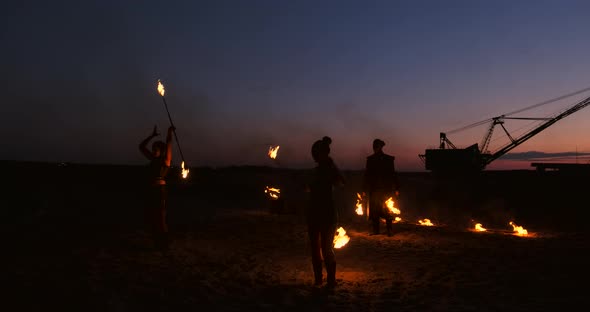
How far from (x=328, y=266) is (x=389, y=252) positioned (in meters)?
3.63

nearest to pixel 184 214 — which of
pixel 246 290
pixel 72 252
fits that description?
pixel 72 252

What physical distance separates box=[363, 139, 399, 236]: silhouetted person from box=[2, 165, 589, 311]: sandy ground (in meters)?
0.70

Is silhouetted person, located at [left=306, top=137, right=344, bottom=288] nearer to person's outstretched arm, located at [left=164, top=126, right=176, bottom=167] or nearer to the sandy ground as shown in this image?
the sandy ground

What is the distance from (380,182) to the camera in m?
12.2

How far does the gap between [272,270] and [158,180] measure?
111 inches

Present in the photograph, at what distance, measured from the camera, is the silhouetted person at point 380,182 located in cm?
1209

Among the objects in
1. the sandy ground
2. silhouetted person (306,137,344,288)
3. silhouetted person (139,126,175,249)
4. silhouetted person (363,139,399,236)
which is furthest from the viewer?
silhouetted person (363,139,399,236)

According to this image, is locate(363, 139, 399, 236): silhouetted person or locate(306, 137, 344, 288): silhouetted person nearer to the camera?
locate(306, 137, 344, 288): silhouetted person

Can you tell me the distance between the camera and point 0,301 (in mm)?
5613

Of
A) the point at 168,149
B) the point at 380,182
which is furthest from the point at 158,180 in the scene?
the point at 380,182

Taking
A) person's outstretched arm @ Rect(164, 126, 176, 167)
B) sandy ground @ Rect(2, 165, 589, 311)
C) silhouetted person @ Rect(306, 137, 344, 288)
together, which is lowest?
sandy ground @ Rect(2, 165, 589, 311)

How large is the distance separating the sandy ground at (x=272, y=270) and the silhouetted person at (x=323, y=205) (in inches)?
23.6

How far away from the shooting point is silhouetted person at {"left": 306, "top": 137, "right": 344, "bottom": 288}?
22.3 ft

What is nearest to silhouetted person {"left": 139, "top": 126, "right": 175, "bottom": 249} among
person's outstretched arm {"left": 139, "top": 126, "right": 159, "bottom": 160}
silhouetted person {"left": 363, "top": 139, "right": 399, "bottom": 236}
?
person's outstretched arm {"left": 139, "top": 126, "right": 159, "bottom": 160}
